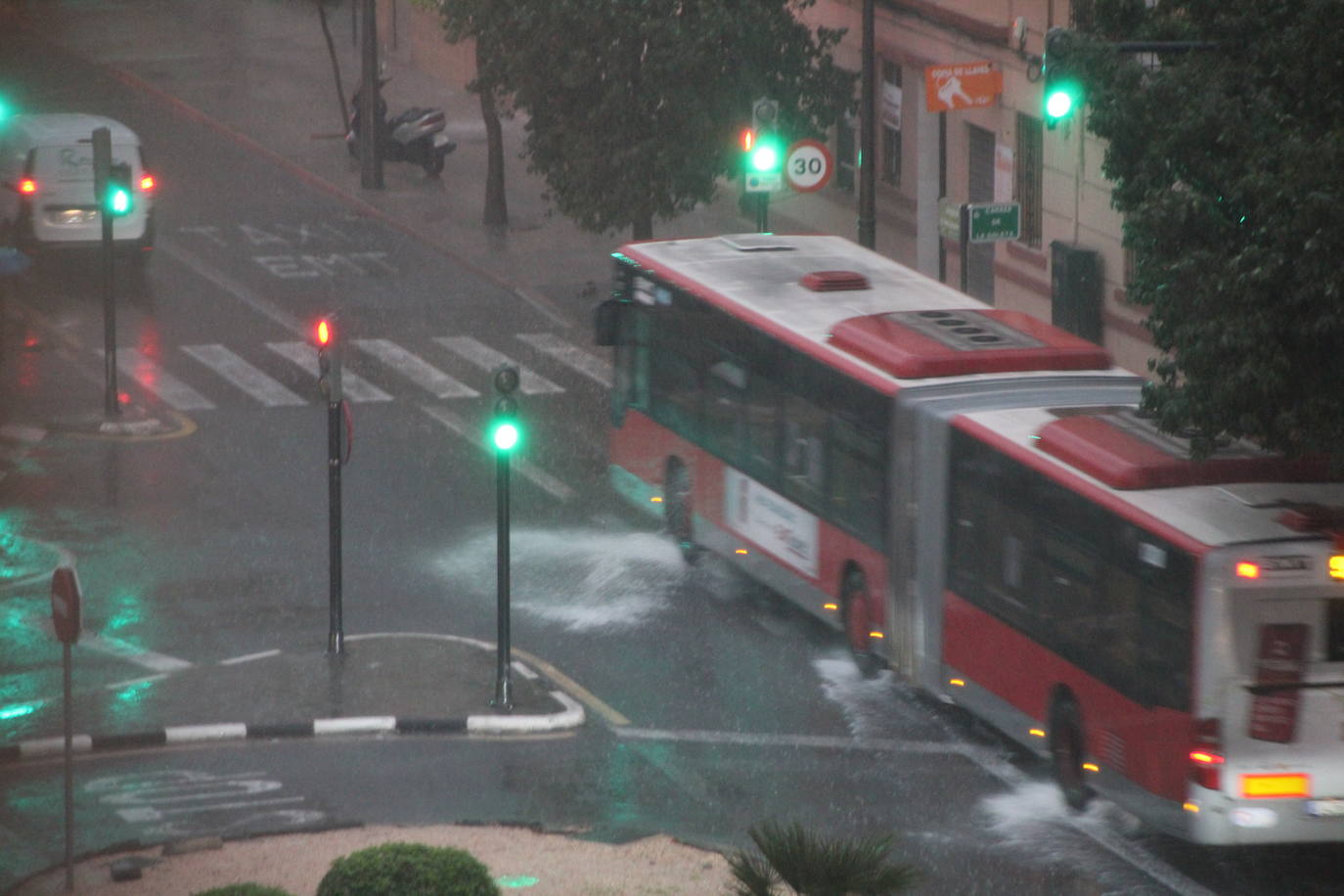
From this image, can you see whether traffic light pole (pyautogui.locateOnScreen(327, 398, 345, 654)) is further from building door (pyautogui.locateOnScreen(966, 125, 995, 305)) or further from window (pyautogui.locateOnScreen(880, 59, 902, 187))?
window (pyautogui.locateOnScreen(880, 59, 902, 187))

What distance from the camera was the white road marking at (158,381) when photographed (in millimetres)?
28359

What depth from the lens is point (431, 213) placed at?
132 ft

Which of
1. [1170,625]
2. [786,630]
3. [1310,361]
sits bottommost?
[786,630]

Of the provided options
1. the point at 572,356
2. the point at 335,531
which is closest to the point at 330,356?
the point at 335,531

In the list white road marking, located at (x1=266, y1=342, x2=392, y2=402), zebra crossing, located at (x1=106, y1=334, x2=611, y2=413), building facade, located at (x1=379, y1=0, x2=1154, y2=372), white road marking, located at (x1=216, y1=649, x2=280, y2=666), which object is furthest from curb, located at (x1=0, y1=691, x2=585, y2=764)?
zebra crossing, located at (x1=106, y1=334, x2=611, y2=413)

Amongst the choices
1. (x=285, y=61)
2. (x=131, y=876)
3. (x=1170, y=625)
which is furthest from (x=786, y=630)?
(x=285, y=61)

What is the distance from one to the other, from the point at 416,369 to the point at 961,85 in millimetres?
8407

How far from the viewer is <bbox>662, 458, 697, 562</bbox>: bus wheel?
74.0 ft

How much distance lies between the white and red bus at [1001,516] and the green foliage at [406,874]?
5.11m

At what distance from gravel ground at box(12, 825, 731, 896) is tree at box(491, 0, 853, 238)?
1904cm

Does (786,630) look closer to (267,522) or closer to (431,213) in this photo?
(267,522)

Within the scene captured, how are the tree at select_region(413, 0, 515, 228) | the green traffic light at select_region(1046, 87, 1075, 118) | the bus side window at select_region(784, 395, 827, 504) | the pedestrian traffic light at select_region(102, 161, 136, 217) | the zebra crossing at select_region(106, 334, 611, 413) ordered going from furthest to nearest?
the tree at select_region(413, 0, 515, 228)
the zebra crossing at select_region(106, 334, 611, 413)
the pedestrian traffic light at select_region(102, 161, 136, 217)
the bus side window at select_region(784, 395, 827, 504)
the green traffic light at select_region(1046, 87, 1075, 118)

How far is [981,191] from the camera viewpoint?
34.2m

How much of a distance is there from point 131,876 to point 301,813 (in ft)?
6.33
